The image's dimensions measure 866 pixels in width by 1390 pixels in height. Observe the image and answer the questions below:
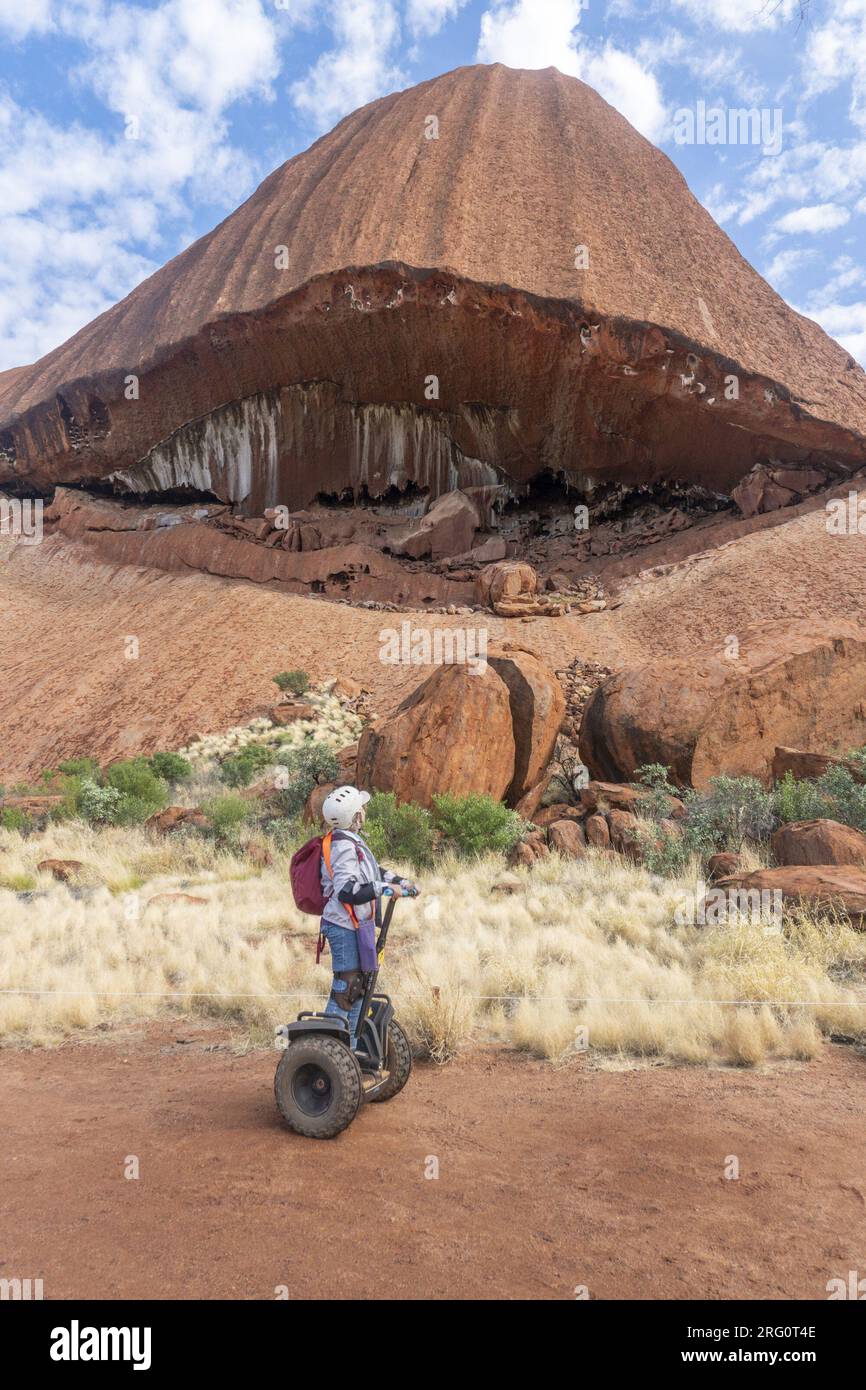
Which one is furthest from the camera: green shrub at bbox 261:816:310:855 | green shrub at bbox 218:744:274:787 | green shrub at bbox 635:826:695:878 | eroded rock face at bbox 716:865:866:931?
green shrub at bbox 218:744:274:787

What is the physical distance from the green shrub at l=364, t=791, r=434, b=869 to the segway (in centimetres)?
638

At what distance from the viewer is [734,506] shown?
25453 millimetres

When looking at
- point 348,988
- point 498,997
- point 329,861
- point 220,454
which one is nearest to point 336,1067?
point 348,988

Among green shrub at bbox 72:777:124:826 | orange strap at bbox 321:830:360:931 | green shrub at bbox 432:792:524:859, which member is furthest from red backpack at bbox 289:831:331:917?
green shrub at bbox 72:777:124:826

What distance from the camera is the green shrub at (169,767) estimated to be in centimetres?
1744

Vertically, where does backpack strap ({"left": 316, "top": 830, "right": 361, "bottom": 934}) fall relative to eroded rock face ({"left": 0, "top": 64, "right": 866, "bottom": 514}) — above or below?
below

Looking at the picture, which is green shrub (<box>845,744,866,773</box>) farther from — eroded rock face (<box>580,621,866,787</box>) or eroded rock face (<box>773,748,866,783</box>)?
eroded rock face (<box>580,621,866,787</box>)

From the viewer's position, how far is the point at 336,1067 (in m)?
3.85

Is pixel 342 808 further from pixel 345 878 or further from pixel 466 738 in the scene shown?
pixel 466 738

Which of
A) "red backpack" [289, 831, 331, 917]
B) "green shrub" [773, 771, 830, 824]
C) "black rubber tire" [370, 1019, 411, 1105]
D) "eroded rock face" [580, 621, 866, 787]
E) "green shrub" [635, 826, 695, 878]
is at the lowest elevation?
"black rubber tire" [370, 1019, 411, 1105]

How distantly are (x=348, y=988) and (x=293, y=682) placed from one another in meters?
16.9

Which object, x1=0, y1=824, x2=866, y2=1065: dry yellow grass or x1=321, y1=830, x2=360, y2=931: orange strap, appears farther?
x1=0, y1=824, x2=866, y2=1065: dry yellow grass

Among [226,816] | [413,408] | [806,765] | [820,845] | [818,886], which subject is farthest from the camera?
[413,408]

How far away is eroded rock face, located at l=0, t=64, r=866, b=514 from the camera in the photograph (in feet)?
73.6
